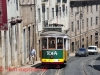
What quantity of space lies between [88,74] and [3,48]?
6.47m

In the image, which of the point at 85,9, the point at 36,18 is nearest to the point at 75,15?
the point at 85,9

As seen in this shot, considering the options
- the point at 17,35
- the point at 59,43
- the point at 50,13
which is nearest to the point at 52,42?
the point at 59,43

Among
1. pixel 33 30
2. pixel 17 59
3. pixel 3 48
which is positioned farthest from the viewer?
pixel 33 30

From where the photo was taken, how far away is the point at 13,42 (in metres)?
33.7

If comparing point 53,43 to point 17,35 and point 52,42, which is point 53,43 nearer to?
point 52,42

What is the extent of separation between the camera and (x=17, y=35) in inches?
1411

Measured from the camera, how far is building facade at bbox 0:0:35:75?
29.9m

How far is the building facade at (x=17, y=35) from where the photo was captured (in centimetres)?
2992

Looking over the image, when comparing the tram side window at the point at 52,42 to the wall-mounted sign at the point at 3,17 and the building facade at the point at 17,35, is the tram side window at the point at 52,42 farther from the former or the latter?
the wall-mounted sign at the point at 3,17

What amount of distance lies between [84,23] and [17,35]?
135ft

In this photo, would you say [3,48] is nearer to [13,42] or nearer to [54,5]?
[13,42]

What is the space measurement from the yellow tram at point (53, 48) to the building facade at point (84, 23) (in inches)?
1414

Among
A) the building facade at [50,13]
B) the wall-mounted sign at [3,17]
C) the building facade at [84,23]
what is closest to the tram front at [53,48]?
the wall-mounted sign at [3,17]

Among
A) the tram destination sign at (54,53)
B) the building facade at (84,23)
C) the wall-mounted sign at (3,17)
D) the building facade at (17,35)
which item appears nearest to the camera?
the wall-mounted sign at (3,17)
